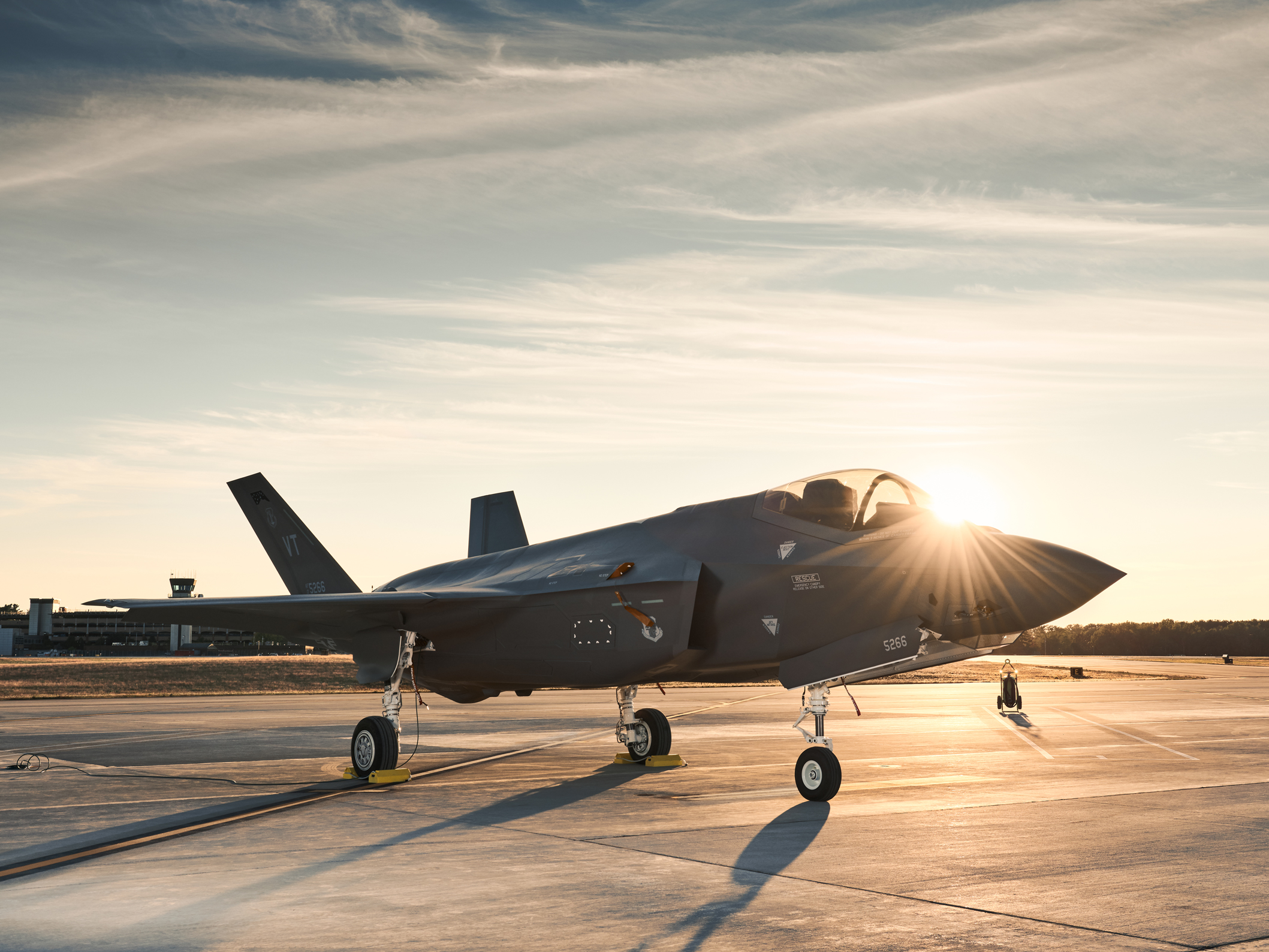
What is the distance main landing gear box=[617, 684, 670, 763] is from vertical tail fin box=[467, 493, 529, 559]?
583 centimetres

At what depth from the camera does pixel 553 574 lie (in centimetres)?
1451

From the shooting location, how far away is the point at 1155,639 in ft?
434

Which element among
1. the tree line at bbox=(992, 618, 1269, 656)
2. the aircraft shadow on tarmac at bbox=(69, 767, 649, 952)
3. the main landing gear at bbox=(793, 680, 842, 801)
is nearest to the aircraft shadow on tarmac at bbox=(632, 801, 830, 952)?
the main landing gear at bbox=(793, 680, 842, 801)

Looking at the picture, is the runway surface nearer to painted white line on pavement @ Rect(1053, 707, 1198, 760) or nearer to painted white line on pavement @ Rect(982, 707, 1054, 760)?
painted white line on pavement @ Rect(1053, 707, 1198, 760)

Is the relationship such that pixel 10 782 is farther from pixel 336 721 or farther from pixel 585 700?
pixel 585 700

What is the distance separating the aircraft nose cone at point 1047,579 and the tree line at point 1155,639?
120 m

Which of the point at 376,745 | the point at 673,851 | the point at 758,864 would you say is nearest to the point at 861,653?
the point at 673,851

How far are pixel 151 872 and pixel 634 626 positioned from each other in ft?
22.0

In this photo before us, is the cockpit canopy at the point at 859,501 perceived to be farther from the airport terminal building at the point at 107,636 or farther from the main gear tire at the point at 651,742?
the airport terminal building at the point at 107,636

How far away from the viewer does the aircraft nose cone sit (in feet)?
35.7

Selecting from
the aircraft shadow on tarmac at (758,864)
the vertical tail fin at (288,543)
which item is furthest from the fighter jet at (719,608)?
the vertical tail fin at (288,543)

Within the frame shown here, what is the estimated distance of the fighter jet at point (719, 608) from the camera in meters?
11.5

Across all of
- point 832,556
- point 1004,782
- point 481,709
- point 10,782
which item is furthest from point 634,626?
point 481,709

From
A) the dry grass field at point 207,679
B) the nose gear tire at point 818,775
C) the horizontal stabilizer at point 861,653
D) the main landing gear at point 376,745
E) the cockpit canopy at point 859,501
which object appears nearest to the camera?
the nose gear tire at point 818,775
